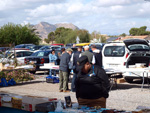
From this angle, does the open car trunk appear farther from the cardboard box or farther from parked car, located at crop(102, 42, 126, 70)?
the cardboard box

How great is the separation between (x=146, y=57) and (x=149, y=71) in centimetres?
229

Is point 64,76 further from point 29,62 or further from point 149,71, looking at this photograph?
point 29,62

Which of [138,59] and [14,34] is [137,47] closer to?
[138,59]

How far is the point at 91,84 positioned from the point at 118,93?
7.11 m

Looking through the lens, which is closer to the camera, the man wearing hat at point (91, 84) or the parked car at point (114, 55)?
the man wearing hat at point (91, 84)

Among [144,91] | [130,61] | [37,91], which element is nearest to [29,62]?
[37,91]

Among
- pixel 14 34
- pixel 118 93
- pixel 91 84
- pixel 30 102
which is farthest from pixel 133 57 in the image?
pixel 14 34

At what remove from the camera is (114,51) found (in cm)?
1823

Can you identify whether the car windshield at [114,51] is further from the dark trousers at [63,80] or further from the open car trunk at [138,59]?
the dark trousers at [63,80]

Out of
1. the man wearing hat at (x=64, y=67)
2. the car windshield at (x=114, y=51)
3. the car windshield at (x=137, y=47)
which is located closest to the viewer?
the man wearing hat at (x=64, y=67)

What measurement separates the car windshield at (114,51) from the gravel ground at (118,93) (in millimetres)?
2149

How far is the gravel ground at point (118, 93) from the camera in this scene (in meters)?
11.2

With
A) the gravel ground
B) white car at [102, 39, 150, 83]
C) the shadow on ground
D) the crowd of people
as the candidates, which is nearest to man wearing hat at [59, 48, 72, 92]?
the gravel ground

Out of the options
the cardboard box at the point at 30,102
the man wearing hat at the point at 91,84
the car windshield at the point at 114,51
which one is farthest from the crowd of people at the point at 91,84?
the car windshield at the point at 114,51
